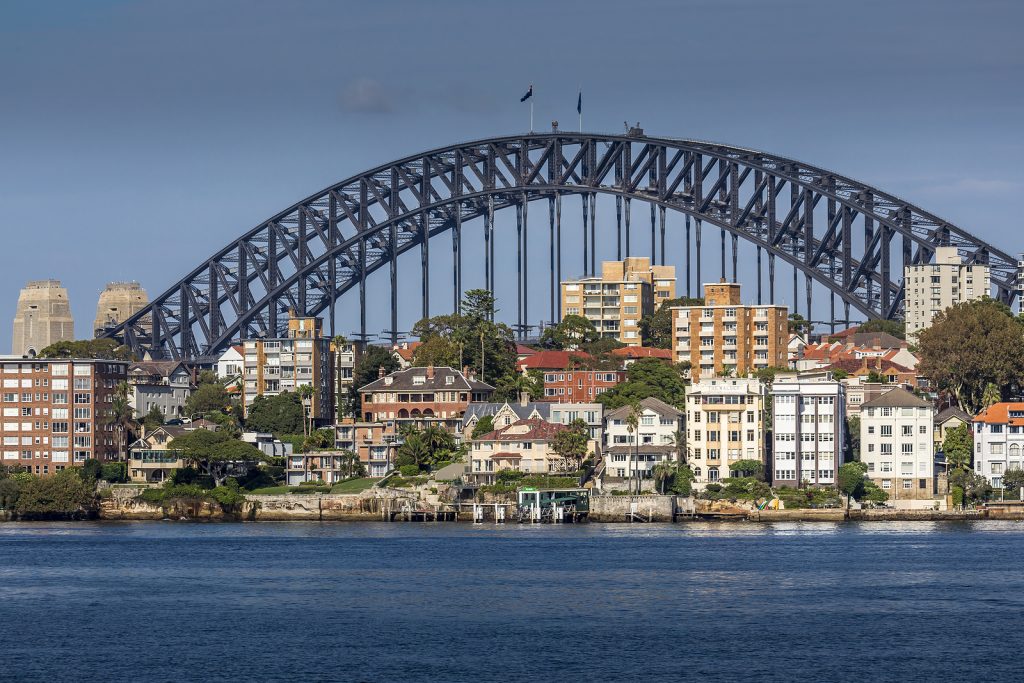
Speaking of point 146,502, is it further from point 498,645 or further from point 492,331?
point 498,645

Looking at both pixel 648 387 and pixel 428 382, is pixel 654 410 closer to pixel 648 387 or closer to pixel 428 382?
pixel 648 387

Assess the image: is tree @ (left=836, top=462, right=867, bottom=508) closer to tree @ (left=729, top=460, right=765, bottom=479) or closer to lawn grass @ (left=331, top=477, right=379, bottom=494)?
tree @ (left=729, top=460, right=765, bottom=479)

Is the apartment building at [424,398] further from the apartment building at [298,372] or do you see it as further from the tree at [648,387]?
the apartment building at [298,372]

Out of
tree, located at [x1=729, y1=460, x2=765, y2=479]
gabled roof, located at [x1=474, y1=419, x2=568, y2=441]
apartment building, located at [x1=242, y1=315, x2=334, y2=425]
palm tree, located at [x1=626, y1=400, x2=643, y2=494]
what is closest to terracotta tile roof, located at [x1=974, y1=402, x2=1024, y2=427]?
tree, located at [x1=729, y1=460, x2=765, y2=479]

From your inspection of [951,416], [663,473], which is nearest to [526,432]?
[663,473]

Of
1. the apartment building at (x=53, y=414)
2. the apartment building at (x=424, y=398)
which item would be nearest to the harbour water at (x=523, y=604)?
the apartment building at (x=53, y=414)

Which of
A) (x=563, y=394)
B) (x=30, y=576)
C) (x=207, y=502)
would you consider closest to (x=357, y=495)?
(x=207, y=502)
